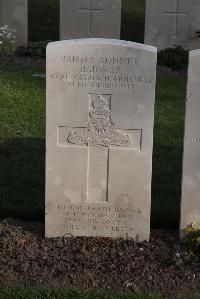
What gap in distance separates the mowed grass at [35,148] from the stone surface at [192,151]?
0.55 metres

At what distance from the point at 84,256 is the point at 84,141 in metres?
0.84

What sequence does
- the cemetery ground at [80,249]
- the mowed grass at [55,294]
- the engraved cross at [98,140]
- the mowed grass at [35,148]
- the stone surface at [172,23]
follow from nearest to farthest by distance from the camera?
the mowed grass at [55,294]
the cemetery ground at [80,249]
the engraved cross at [98,140]
the mowed grass at [35,148]
the stone surface at [172,23]

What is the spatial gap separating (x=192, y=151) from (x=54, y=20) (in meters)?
Answer: 13.9

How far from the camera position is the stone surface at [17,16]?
44.5ft

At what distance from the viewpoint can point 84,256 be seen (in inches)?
199

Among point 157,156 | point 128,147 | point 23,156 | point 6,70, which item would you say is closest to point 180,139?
point 157,156

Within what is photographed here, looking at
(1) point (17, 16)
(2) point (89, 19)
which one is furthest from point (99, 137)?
(1) point (17, 16)

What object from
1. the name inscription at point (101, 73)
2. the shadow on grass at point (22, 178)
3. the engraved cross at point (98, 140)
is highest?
the name inscription at point (101, 73)

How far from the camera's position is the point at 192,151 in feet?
16.9

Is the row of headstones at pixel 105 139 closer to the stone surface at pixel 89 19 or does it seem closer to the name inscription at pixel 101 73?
the name inscription at pixel 101 73

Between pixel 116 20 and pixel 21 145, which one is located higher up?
pixel 116 20

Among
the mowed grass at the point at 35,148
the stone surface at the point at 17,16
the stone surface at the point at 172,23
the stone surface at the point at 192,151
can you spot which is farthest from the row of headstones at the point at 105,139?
the stone surface at the point at 17,16

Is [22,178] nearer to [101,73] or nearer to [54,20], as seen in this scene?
[101,73]

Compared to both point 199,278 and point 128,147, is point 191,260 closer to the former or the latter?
point 199,278
